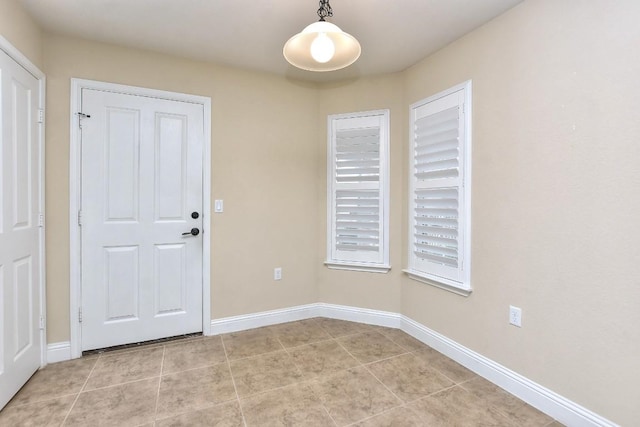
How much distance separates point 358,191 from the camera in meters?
3.14

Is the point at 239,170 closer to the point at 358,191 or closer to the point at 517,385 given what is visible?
the point at 358,191

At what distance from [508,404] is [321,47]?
2.32m

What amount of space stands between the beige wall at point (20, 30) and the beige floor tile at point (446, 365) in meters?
3.52

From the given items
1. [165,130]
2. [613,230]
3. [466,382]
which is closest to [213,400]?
[466,382]

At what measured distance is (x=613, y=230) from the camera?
5.02 feet

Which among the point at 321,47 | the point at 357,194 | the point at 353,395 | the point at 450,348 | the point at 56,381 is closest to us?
the point at 321,47

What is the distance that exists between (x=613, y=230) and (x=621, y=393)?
2.59 feet

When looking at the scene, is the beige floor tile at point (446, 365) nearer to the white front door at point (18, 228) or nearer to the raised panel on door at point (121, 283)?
the raised panel on door at point (121, 283)

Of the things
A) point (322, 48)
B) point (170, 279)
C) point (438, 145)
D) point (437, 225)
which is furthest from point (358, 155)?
point (170, 279)

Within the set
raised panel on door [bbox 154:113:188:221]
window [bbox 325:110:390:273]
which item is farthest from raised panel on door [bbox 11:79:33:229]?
window [bbox 325:110:390:273]

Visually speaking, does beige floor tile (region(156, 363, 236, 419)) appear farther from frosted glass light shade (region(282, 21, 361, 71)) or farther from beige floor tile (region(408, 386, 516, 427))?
frosted glass light shade (region(282, 21, 361, 71))

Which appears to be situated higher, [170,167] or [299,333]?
[170,167]

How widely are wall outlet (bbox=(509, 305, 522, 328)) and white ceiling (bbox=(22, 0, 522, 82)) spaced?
1.94 m

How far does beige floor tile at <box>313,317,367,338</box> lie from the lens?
2.92 meters
